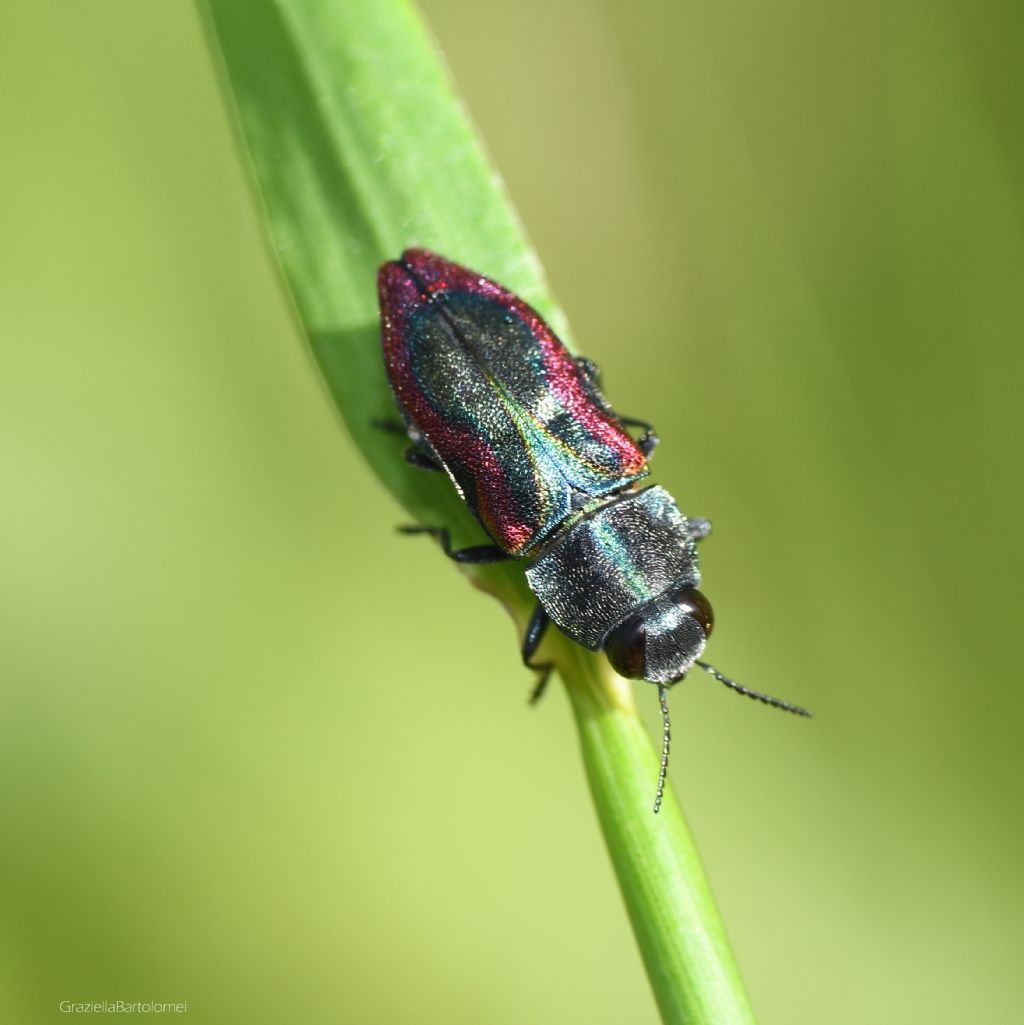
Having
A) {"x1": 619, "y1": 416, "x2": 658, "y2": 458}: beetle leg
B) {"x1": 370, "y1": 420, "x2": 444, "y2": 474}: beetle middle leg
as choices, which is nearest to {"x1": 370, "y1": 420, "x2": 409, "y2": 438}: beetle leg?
{"x1": 370, "y1": 420, "x2": 444, "y2": 474}: beetle middle leg

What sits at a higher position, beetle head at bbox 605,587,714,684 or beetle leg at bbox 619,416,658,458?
beetle leg at bbox 619,416,658,458

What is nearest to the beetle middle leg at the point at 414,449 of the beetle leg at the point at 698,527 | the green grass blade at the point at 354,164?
the green grass blade at the point at 354,164

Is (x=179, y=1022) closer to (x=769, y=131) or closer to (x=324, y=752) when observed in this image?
(x=324, y=752)

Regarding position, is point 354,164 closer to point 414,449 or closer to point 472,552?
point 414,449

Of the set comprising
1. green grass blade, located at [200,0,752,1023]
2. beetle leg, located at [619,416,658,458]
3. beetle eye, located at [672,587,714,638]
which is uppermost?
green grass blade, located at [200,0,752,1023]

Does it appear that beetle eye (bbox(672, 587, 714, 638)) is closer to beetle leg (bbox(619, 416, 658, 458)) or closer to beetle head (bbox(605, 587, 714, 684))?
beetle head (bbox(605, 587, 714, 684))

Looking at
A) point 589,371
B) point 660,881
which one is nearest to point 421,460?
point 589,371

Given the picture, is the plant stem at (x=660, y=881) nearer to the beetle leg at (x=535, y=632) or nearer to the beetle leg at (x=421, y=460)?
the beetle leg at (x=535, y=632)
